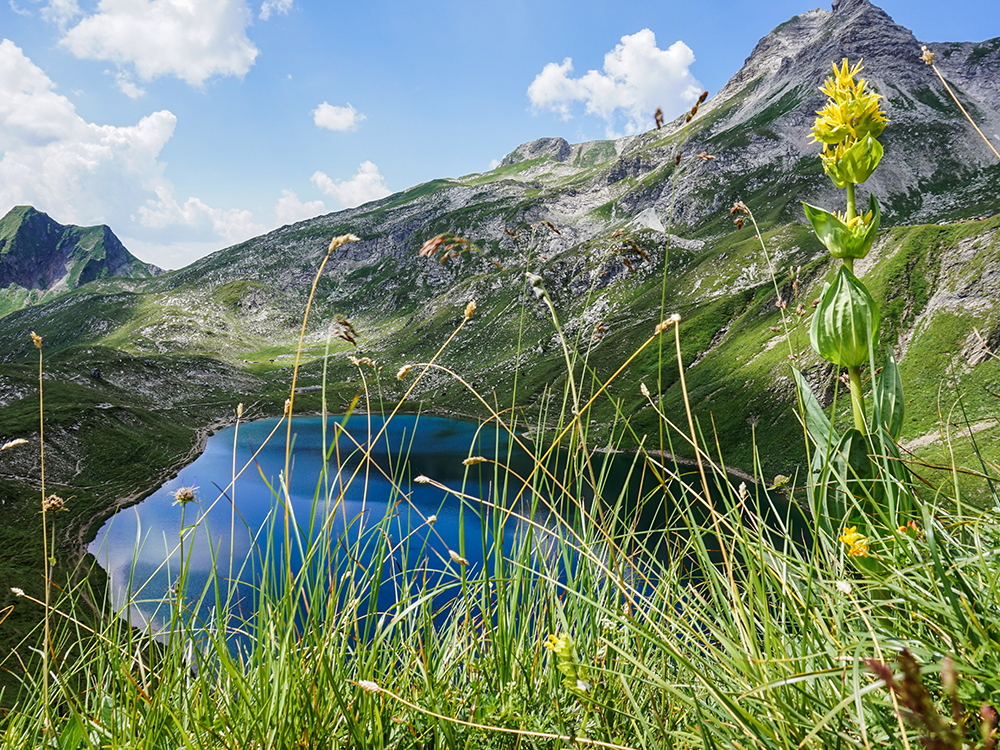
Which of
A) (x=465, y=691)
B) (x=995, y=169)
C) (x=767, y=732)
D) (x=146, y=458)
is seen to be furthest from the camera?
(x=995, y=169)

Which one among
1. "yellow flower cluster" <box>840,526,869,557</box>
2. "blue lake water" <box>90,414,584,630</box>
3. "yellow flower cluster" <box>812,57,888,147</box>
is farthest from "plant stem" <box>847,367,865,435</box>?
"blue lake water" <box>90,414,584,630</box>

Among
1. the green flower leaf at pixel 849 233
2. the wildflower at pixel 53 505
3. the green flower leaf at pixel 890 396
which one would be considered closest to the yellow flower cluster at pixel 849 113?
the green flower leaf at pixel 849 233

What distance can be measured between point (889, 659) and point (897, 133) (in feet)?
587

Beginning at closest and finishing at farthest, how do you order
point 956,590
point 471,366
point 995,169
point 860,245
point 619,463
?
point 956,590 < point 860,245 < point 619,463 < point 995,169 < point 471,366

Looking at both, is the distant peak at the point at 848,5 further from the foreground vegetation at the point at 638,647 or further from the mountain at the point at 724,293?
the foreground vegetation at the point at 638,647

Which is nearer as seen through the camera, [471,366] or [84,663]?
[84,663]

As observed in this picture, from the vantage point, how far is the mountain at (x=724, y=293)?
5444 cm

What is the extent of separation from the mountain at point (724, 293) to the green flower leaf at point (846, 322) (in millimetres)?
1000

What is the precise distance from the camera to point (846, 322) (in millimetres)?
2258

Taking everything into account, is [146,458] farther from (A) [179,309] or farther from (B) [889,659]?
(A) [179,309]

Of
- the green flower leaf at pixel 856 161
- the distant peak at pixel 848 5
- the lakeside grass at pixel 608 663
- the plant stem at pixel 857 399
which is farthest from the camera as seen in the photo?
the distant peak at pixel 848 5

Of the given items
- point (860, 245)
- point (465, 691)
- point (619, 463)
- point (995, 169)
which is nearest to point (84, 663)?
point (465, 691)

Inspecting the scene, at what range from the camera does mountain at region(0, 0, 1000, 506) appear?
54438 mm

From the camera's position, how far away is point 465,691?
6.35 ft
